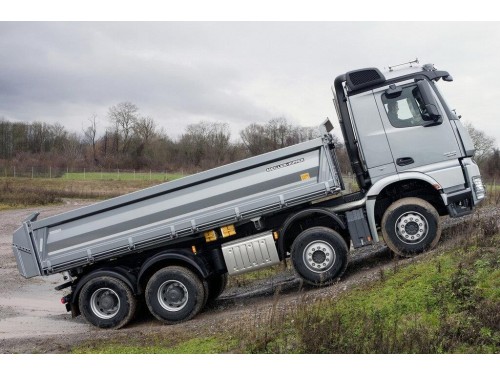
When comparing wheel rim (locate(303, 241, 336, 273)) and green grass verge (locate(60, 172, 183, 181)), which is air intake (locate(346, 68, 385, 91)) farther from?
green grass verge (locate(60, 172, 183, 181))

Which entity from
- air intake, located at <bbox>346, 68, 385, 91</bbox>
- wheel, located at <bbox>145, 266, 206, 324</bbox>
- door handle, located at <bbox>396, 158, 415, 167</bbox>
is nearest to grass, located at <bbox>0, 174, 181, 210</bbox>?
wheel, located at <bbox>145, 266, 206, 324</bbox>

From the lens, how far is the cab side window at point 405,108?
8.67 metres

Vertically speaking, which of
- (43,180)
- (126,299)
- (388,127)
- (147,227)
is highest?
(43,180)

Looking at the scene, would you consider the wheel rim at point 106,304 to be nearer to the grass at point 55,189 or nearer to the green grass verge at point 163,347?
the green grass verge at point 163,347

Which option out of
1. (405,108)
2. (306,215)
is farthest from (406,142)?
(306,215)

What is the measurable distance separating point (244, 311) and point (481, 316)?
12.1ft

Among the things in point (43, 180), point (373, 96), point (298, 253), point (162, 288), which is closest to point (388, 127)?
point (373, 96)

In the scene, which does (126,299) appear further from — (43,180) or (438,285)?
(43,180)

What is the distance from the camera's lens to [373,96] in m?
8.84

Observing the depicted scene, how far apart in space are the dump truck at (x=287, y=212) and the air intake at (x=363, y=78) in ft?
0.05

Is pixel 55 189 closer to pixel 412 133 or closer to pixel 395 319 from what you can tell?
pixel 412 133

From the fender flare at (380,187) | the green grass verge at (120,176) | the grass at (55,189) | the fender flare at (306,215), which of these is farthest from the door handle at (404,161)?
the green grass verge at (120,176)

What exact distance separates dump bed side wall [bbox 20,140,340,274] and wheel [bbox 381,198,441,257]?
3.47ft

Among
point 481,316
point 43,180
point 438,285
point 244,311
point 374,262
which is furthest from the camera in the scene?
point 43,180
